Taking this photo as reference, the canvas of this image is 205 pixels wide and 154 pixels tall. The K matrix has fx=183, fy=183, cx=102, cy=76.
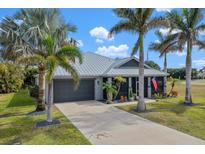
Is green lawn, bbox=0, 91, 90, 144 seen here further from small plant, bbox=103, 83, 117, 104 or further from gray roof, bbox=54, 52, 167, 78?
gray roof, bbox=54, 52, 167, 78

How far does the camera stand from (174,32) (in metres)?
15.9

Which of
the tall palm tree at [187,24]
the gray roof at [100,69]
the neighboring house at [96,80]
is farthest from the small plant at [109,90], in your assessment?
the tall palm tree at [187,24]

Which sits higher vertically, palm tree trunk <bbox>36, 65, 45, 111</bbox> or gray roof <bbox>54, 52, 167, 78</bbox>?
gray roof <bbox>54, 52, 167, 78</bbox>

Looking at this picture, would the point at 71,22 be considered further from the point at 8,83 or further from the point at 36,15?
the point at 8,83

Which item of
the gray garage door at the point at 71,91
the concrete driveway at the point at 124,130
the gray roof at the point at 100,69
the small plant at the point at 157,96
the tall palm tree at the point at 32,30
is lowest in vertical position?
the concrete driveway at the point at 124,130

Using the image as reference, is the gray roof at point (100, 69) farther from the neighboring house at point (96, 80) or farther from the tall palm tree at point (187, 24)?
the tall palm tree at point (187, 24)

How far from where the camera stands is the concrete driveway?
745 centimetres

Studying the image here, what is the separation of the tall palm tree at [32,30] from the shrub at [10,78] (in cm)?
1478

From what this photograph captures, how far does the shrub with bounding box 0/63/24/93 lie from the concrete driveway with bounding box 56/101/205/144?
1794 cm

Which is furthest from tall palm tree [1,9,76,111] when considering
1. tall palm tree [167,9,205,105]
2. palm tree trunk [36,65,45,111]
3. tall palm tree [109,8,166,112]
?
tall palm tree [167,9,205,105]

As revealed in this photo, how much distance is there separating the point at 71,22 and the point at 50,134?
7.93 metres

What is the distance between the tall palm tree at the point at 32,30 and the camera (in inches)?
435

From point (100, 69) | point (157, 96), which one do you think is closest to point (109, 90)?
point (100, 69)

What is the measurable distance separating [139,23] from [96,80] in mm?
7737
